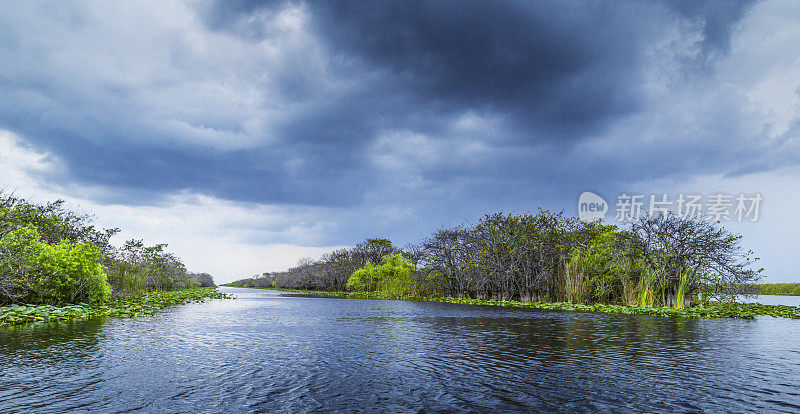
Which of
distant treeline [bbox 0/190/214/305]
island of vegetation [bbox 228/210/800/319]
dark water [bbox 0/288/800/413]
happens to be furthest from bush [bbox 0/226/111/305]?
island of vegetation [bbox 228/210/800/319]

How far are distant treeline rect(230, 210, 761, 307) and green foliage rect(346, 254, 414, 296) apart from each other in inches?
7.3

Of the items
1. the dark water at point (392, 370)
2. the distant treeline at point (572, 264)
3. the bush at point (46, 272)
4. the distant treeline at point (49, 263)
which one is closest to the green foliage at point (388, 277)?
the distant treeline at point (572, 264)

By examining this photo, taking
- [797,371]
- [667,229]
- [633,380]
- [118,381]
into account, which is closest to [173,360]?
[118,381]

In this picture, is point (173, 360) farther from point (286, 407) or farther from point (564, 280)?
point (564, 280)

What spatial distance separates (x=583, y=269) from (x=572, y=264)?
2.97ft

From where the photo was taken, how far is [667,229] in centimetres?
2531

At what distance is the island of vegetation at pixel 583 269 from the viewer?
24.0 metres

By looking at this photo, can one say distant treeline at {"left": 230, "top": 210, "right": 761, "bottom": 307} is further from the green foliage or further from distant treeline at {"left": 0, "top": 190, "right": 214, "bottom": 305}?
distant treeline at {"left": 0, "top": 190, "right": 214, "bottom": 305}

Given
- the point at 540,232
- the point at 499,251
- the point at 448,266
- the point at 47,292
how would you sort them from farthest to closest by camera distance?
the point at 448,266 < the point at 499,251 < the point at 540,232 < the point at 47,292

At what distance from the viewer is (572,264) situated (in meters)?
29.6

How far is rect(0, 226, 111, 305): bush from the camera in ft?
54.6

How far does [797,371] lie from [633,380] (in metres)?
4.34

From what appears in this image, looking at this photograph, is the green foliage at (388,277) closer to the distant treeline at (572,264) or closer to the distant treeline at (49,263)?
the distant treeline at (572,264)

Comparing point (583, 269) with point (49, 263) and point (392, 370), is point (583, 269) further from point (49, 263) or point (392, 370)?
point (49, 263)
